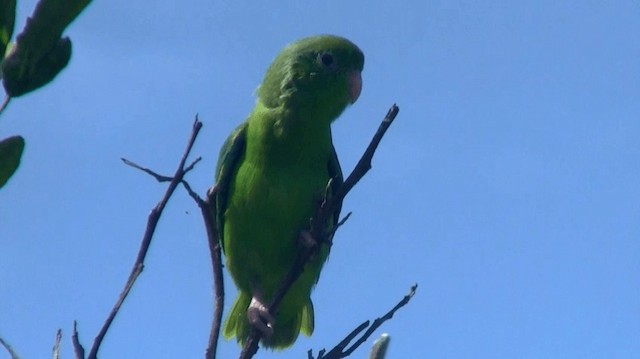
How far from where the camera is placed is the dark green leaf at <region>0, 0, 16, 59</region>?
968 mm

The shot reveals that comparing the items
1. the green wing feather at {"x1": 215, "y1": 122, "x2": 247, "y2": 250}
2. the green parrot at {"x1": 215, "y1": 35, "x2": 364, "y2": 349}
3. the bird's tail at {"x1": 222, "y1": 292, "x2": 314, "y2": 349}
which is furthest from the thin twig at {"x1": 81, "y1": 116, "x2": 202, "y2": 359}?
the bird's tail at {"x1": 222, "y1": 292, "x2": 314, "y2": 349}

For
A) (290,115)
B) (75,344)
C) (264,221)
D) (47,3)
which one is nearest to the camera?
(47,3)

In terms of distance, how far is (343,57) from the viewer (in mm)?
4379

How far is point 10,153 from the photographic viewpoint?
3.27ft

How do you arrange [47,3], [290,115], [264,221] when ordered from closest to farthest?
1. [47,3]
2. [264,221]
3. [290,115]

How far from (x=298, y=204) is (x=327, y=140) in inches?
18.9

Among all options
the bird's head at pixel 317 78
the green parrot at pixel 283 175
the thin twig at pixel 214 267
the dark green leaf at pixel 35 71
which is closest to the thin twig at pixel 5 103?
the dark green leaf at pixel 35 71

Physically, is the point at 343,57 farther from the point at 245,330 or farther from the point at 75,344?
the point at 75,344

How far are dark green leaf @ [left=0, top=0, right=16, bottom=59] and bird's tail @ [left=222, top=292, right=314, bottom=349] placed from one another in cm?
328

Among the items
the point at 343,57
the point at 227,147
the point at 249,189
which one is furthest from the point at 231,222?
the point at 343,57

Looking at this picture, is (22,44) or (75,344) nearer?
(22,44)

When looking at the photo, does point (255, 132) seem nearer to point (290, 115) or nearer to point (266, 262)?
point (290, 115)

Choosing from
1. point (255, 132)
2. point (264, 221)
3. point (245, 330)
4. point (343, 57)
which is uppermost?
point (343, 57)

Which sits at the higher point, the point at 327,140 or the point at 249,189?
the point at 327,140
